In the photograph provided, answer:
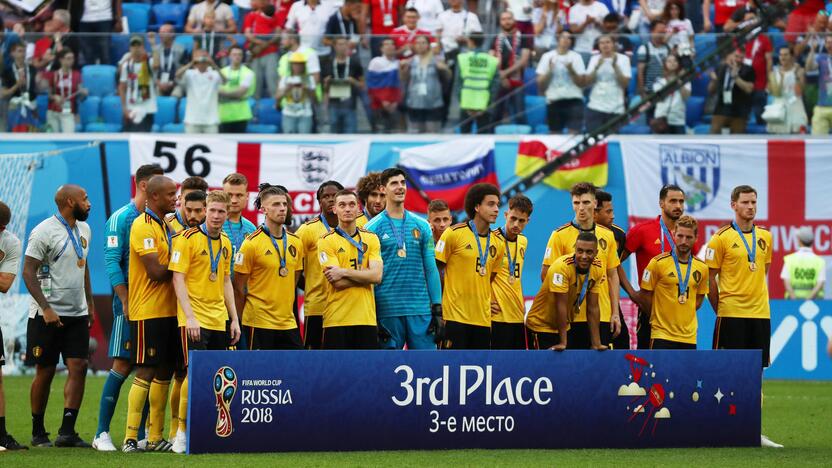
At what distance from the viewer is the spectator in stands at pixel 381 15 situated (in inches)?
778

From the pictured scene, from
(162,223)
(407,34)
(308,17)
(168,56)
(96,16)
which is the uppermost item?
(96,16)

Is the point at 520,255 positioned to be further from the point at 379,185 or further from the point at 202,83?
the point at 202,83

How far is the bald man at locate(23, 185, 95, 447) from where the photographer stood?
34.3ft

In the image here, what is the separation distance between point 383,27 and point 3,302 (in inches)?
268

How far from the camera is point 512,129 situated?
61.6 ft

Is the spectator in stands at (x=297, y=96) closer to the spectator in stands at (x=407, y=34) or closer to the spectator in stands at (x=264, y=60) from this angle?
the spectator in stands at (x=264, y=60)

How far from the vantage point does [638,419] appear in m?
9.98

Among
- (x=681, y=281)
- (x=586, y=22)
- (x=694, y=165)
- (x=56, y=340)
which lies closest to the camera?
(x=56, y=340)

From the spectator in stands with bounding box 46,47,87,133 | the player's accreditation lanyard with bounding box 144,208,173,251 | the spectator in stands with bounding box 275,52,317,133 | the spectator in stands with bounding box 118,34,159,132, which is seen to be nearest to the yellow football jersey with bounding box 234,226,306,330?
the player's accreditation lanyard with bounding box 144,208,173,251

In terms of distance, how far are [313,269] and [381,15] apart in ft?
31.3

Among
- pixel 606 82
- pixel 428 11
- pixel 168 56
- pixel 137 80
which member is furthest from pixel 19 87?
pixel 606 82

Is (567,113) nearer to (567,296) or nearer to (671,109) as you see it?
(671,109)

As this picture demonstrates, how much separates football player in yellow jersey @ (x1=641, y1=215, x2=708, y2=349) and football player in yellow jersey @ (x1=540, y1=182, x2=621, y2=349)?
0.30 metres

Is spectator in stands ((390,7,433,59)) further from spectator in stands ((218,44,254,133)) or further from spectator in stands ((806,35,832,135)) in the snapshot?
spectator in stands ((806,35,832,135))
